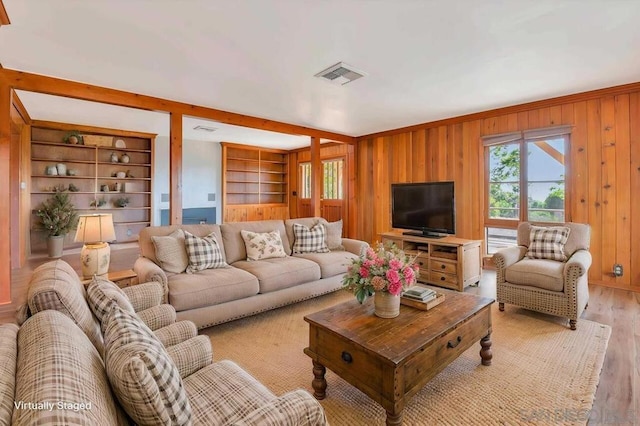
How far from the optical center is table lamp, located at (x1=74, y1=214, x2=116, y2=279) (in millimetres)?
2662

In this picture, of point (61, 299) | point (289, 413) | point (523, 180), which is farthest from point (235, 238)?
point (523, 180)

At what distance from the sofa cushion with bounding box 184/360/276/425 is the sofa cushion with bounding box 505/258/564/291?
9.46 ft

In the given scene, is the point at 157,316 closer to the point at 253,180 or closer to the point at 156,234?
the point at 156,234

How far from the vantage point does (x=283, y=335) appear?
9.09 feet

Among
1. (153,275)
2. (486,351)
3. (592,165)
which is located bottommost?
(486,351)

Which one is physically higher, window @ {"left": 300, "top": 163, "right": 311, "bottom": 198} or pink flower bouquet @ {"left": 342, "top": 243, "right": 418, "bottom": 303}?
window @ {"left": 300, "top": 163, "right": 311, "bottom": 198}

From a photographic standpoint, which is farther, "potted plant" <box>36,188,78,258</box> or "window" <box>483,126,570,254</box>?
"potted plant" <box>36,188,78,258</box>

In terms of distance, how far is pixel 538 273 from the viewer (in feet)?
9.93

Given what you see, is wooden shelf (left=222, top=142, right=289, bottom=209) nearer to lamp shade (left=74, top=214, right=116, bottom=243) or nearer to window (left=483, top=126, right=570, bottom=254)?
lamp shade (left=74, top=214, right=116, bottom=243)

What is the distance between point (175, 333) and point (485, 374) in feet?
6.56

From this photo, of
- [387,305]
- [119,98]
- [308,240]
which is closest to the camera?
[387,305]

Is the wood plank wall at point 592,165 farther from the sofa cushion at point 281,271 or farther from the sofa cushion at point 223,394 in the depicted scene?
the sofa cushion at point 223,394

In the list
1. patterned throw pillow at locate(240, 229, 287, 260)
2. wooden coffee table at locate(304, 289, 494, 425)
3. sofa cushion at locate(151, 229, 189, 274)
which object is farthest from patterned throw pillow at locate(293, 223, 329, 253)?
wooden coffee table at locate(304, 289, 494, 425)

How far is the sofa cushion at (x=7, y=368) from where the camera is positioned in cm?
66
